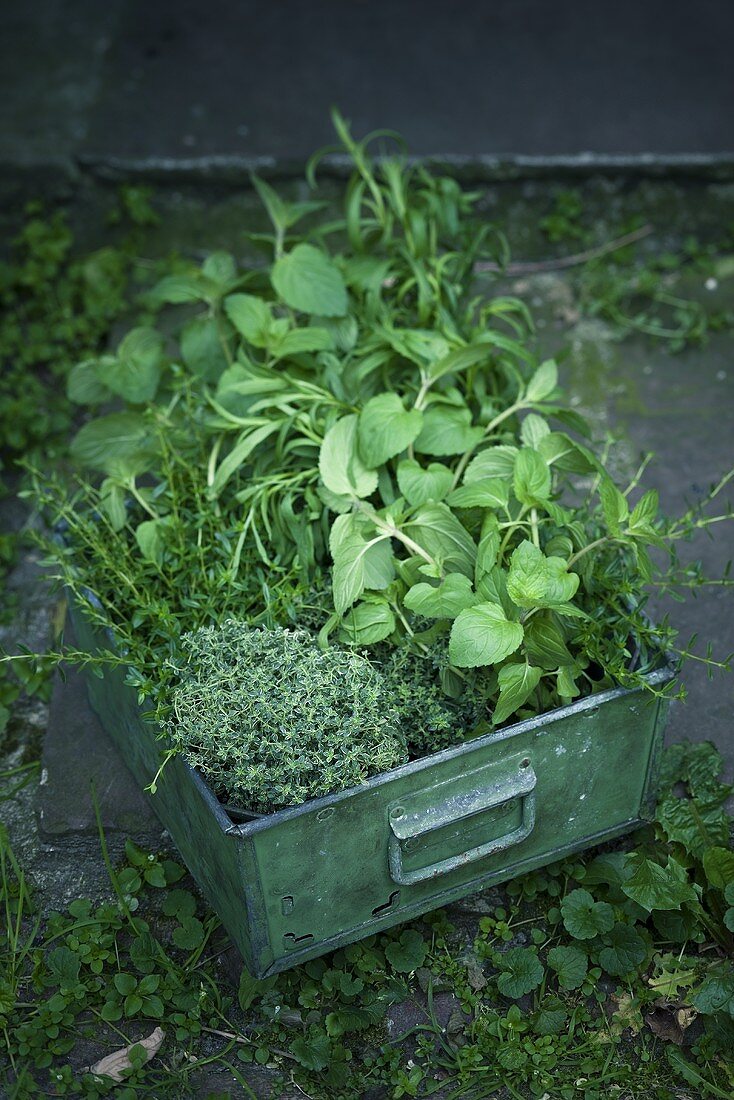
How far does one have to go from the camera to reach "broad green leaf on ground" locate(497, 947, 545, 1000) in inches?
74.2

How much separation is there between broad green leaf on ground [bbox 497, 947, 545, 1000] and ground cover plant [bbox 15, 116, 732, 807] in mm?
379

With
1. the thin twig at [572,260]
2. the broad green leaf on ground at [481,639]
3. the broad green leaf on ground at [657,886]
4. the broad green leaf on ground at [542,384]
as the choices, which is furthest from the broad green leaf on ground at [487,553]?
the thin twig at [572,260]

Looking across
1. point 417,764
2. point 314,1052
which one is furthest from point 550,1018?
point 417,764

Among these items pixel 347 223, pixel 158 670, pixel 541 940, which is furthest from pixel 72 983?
pixel 347 223

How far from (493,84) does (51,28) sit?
1513 mm

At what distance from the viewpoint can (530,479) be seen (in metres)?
1.87

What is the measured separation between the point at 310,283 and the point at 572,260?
131cm

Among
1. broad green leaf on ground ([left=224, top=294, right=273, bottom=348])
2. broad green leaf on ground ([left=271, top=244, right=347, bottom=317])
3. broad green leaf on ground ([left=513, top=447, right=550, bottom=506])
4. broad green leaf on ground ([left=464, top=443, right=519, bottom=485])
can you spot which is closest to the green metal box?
broad green leaf on ground ([left=513, top=447, right=550, bottom=506])

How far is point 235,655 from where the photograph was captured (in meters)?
1.79

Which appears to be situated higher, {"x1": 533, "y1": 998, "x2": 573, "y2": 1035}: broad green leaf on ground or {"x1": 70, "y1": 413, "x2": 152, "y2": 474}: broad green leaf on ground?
{"x1": 70, "y1": 413, "x2": 152, "y2": 474}: broad green leaf on ground

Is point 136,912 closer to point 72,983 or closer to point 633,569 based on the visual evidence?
point 72,983

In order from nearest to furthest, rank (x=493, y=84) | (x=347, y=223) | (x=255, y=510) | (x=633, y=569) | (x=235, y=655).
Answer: (x=235, y=655)
(x=633, y=569)
(x=255, y=510)
(x=347, y=223)
(x=493, y=84)

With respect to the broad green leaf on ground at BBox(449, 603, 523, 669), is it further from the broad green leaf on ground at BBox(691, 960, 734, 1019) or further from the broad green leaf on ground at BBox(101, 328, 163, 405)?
the broad green leaf on ground at BBox(101, 328, 163, 405)

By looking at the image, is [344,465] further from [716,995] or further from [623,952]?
[716,995]
